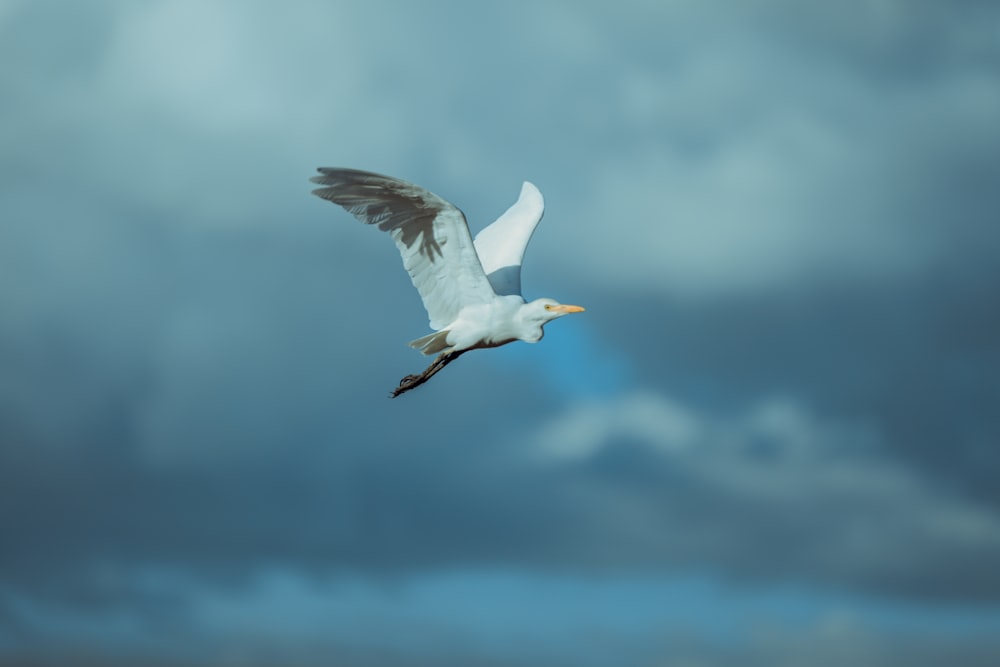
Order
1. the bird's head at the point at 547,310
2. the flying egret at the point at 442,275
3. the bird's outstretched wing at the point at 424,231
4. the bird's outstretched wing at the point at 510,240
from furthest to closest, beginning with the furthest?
the bird's outstretched wing at the point at 510,240
the bird's head at the point at 547,310
the flying egret at the point at 442,275
the bird's outstretched wing at the point at 424,231

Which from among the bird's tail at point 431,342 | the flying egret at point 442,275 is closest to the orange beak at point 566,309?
the flying egret at point 442,275

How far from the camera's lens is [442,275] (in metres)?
34.5

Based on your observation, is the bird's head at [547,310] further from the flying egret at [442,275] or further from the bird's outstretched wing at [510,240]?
the bird's outstretched wing at [510,240]

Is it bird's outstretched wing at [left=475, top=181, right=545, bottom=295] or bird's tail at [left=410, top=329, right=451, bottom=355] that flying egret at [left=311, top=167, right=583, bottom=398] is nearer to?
bird's tail at [left=410, top=329, right=451, bottom=355]

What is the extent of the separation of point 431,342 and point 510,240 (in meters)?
6.33

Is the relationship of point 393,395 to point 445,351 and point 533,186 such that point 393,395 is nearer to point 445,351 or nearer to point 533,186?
point 445,351

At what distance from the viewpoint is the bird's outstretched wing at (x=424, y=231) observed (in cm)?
3188

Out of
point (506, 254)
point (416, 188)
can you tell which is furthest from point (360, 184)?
point (506, 254)

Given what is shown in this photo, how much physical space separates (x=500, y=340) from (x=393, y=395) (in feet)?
10.2

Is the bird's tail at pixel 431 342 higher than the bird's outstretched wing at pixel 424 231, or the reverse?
the bird's outstretched wing at pixel 424 231

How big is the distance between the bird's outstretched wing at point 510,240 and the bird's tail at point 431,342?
3.66 m

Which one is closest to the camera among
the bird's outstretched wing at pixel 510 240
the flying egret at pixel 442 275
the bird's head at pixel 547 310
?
the flying egret at pixel 442 275

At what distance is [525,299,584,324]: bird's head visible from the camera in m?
34.2

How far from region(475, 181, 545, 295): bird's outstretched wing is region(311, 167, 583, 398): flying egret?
7.15ft
